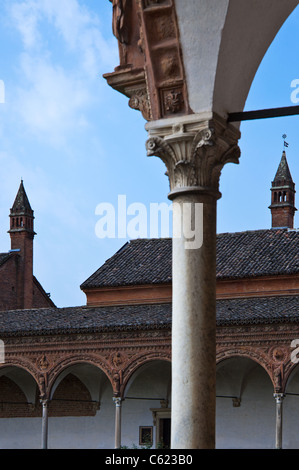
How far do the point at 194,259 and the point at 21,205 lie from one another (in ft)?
119

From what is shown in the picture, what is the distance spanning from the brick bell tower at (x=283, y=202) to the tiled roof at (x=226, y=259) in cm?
958

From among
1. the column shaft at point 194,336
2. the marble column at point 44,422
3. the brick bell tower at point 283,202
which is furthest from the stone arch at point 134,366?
the column shaft at point 194,336

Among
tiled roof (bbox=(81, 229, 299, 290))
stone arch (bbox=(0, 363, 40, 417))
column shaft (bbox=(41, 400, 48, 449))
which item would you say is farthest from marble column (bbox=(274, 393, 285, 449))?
stone arch (bbox=(0, 363, 40, 417))

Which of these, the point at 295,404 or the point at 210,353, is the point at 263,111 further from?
the point at 295,404

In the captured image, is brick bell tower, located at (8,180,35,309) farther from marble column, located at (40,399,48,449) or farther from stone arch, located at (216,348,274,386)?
stone arch, located at (216,348,274,386)

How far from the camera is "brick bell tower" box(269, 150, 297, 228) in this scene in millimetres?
39750

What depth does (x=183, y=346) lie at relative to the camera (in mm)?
5516

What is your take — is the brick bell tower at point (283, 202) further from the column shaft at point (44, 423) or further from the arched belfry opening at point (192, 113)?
the arched belfry opening at point (192, 113)

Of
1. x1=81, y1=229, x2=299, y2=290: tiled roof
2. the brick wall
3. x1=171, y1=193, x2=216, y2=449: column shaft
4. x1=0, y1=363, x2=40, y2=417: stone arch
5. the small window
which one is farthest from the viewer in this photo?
the brick wall

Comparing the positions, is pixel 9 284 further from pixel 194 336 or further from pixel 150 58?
pixel 194 336

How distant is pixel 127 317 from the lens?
26391mm

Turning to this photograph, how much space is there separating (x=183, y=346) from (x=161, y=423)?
2127 centimetres

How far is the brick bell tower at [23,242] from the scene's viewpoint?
38.7 m
